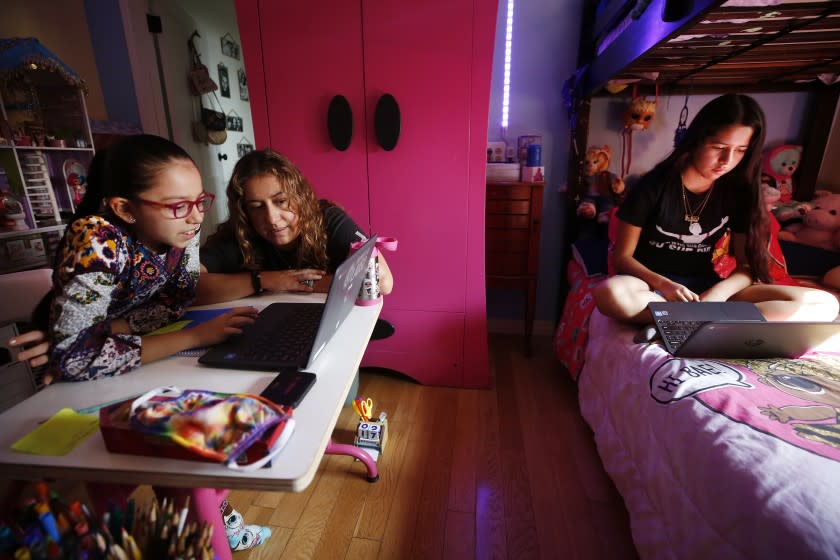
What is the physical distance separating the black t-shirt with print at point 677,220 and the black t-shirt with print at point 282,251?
1.17m

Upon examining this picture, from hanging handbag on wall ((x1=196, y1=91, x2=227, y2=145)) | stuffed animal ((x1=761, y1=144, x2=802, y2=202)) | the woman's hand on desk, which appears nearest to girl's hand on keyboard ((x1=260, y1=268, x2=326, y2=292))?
the woman's hand on desk

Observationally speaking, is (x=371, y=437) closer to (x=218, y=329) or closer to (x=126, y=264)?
(x=218, y=329)

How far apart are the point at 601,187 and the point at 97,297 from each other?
239cm

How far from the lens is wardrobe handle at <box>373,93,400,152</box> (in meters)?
1.80

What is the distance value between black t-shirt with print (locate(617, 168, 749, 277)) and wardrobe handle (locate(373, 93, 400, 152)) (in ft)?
3.41

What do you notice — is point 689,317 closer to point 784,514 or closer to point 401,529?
point 784,514

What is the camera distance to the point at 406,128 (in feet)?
6.05

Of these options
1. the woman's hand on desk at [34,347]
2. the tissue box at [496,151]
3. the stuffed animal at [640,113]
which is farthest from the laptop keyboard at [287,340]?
the stuffed animal at [640,113]

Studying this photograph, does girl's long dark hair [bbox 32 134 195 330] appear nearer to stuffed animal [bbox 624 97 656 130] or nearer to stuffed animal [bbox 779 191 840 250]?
stuffed animal [bbox 624 97 656 130]

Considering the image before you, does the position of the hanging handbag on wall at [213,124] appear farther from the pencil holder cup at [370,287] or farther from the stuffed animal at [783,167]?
the stuffed animal at [783,167]

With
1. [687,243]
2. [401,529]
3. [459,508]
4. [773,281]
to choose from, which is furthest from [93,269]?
[773,281]

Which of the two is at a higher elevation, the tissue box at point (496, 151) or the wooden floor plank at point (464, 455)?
the tissue box at point (496, 151)

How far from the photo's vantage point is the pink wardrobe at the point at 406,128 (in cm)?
174

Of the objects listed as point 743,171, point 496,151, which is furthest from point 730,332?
point 496,151
